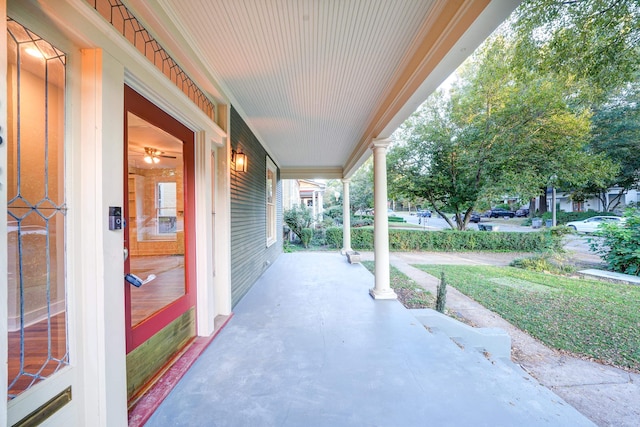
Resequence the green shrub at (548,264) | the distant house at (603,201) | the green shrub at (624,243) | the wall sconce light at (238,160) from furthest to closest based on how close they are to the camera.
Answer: the distant house at (603,201) → the green shrub at (548,264) → the green shrub at (624,243) → the wall sconce light at (238,160)

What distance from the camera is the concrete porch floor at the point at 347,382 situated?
1.58 m

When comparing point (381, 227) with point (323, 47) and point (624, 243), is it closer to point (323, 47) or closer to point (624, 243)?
point (323, 47)

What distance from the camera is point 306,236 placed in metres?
10.4

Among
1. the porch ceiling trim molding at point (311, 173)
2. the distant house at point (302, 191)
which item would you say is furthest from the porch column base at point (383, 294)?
the distant house at point (302, 191)

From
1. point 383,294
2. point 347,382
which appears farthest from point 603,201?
point 347,382

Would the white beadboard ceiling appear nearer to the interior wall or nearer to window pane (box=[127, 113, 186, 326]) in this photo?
window pane (box=[127, 113, 186, 326])

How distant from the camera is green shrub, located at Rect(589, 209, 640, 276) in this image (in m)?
5.89

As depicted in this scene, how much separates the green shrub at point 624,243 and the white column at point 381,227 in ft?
21.0

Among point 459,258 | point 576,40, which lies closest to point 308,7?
point 576,40

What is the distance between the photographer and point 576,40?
2682 millimetres

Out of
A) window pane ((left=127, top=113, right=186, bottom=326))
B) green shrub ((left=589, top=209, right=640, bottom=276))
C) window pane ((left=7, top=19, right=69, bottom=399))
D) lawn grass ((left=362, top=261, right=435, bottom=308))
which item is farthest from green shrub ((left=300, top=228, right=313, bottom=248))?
window pane ((left=7, top=19, right=69, bottom=399))

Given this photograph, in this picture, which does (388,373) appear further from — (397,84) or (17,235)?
(397,84)

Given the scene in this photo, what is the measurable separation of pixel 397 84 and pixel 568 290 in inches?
211

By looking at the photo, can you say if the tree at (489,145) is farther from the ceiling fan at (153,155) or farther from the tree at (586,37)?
the ceiling fan at (153,155)
